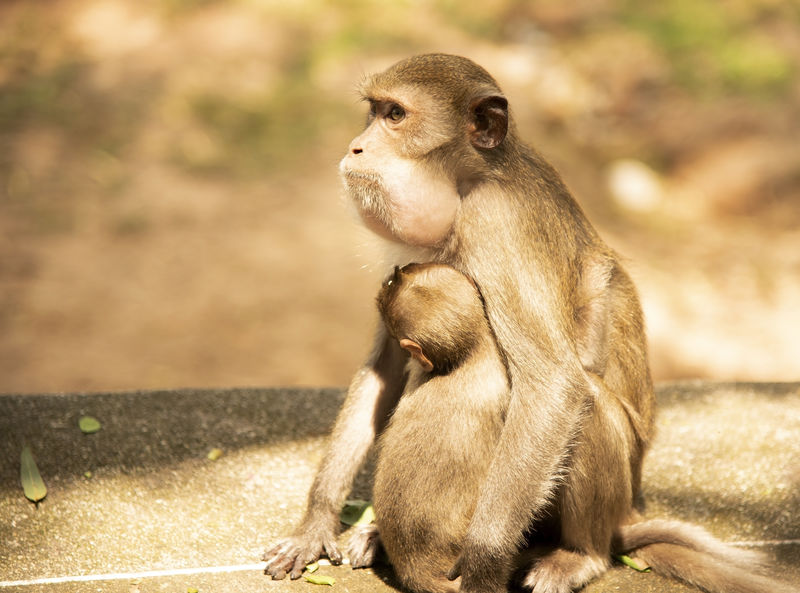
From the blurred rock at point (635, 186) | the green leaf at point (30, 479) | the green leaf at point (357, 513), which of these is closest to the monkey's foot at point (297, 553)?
the green leaf at point (357, 513)

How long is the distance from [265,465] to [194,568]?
978 millimetres

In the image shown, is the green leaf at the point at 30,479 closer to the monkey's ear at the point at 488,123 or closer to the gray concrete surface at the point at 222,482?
the gray concrete surface at the point at 222,482

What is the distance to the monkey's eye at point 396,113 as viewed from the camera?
3930 millimetres

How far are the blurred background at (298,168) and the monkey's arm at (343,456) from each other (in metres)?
4.71

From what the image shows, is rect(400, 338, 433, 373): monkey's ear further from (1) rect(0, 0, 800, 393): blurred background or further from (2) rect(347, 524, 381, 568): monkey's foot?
(1) rect(0, 0, 800, 393): blurred background

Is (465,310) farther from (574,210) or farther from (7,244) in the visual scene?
(7,244)

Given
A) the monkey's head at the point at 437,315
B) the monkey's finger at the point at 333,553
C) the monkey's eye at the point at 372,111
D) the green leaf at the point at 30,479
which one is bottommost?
the green leaf at the point at 30,479

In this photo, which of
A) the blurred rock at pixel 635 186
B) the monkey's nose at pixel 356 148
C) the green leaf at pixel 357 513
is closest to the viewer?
the monkey's nose at pixel 356 148

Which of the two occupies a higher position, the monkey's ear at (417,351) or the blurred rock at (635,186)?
the monkey's ear at (417,351)

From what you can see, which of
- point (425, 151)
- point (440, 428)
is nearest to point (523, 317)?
point (440, 428)

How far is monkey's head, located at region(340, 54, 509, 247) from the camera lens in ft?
12.6

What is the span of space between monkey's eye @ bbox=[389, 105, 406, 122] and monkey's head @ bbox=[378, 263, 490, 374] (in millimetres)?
634

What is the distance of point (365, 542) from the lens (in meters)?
4.27

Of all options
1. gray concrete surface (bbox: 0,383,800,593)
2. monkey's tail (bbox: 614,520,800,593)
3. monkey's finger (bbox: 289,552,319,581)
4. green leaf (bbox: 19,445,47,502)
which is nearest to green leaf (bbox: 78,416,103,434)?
gray concrete surface (bbox: 0,383,800,593)
